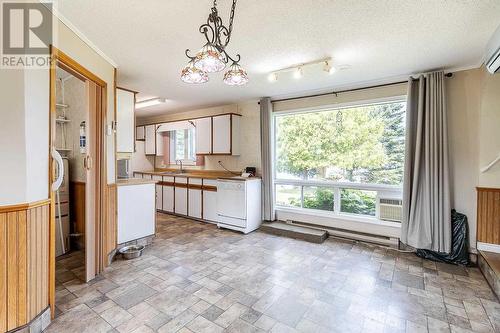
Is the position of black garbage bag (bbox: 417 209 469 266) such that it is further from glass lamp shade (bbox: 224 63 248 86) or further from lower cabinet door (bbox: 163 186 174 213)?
lower cabinet door (bbox: 163 186 174 213)

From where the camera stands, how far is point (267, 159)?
4461mm

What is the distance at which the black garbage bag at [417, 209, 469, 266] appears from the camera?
295cm

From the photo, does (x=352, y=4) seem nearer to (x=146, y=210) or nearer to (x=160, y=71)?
(x=160, y=71)

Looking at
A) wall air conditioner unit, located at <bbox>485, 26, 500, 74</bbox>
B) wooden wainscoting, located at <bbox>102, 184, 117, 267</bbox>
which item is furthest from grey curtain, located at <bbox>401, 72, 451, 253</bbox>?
wooden wainscoting, located at <bbox>102, 184, 117, 267</bbox>

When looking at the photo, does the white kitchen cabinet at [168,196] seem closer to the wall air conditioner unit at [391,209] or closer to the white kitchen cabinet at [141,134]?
the white kitchen cabinet at [141,134]

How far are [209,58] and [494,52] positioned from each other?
2.63m

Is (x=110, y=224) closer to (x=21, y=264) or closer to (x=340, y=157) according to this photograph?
(x=21, y=264)

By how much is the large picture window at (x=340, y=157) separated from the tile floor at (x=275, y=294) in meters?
0.97

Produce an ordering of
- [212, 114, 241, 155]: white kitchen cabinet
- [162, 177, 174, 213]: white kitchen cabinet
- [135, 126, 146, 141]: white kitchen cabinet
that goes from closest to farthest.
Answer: [212, 114, 241, 155]: white kitchen cabinet
[162, 177, 174, 213]: white kitchen cabinet
[135, 126, 146, 141]: white kitchen cabinet

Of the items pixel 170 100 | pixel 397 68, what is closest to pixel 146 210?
pixel 170 100

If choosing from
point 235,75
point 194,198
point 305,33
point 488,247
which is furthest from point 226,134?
point 488,247

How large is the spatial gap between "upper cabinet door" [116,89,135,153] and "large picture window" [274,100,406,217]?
8.36 ft

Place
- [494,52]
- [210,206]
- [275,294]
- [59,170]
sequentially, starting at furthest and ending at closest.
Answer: [210,206] < [275,294] < [494,52] < [59,170]

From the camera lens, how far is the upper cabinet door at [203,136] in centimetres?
508
